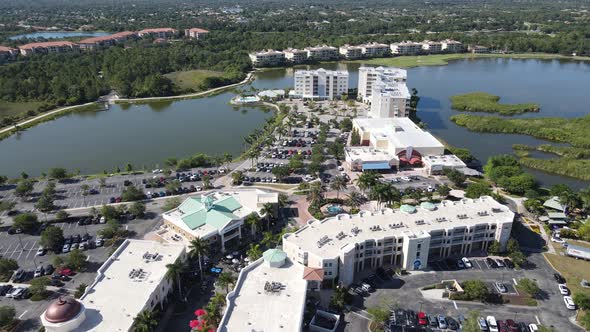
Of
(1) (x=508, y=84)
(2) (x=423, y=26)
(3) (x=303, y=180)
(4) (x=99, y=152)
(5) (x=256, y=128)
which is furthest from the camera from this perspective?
(2) (x=423, y=26)

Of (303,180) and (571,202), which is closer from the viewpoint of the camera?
(571,202)

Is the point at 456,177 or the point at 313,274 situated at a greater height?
the point at 313,274

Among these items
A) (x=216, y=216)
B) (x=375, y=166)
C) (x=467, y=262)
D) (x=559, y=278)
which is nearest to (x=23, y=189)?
(x=216, y=216)

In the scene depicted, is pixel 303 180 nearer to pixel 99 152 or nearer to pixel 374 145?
pixel 374 145

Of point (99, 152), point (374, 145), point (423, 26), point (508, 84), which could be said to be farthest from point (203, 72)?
point (423, 26)

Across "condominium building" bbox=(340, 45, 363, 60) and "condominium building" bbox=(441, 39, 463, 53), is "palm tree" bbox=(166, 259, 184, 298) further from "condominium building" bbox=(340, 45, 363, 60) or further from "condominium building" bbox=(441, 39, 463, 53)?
"condominium building" bbox=(441, 39, 463, 53)

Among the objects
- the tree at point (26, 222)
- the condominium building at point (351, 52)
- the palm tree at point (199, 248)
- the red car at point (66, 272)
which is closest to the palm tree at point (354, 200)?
the palm tree at point (199, 248)

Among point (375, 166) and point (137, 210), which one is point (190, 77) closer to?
point (375, 166)

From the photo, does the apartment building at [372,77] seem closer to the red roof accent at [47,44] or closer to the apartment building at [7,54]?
the red roof accent at [47,44]
